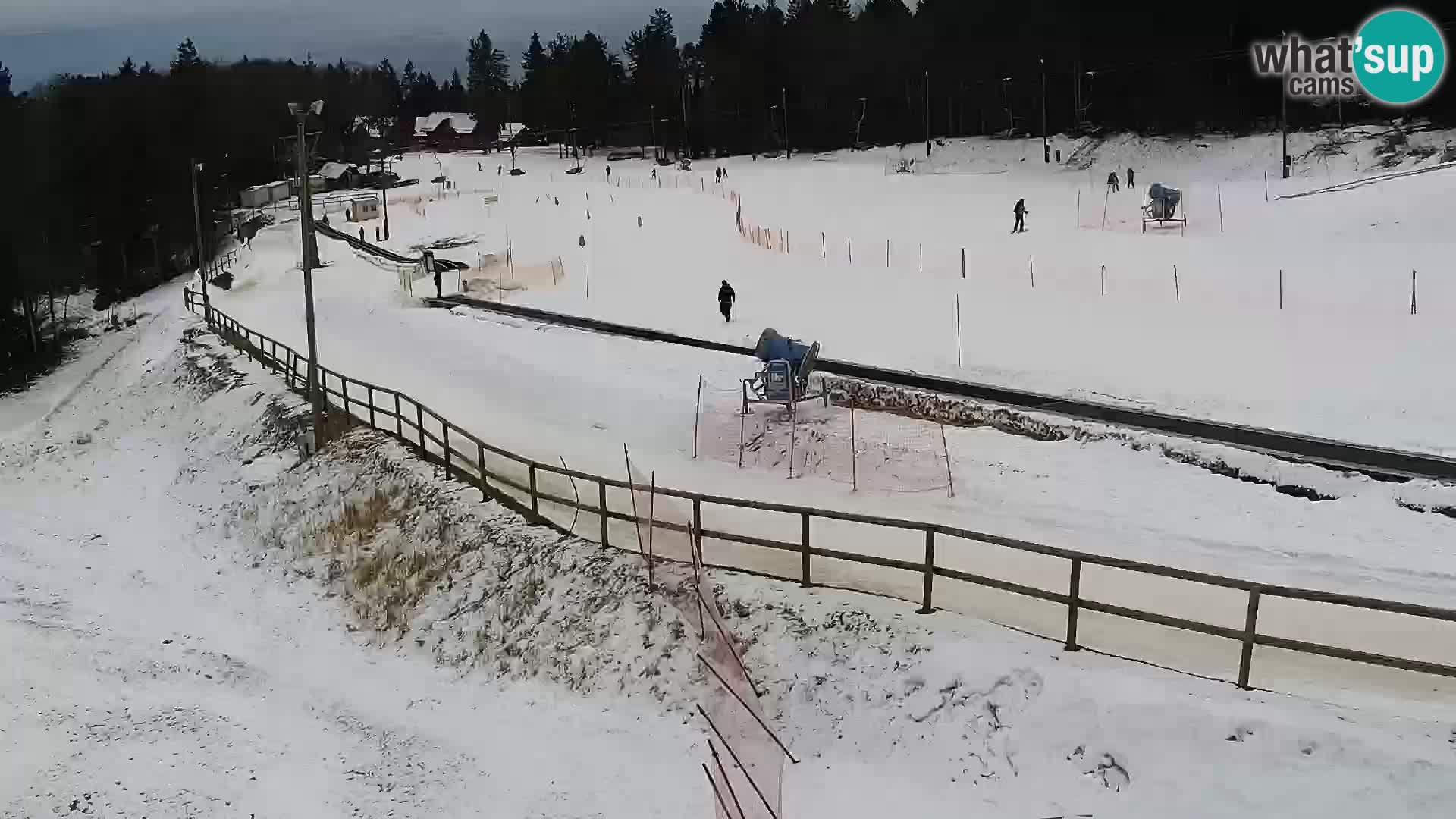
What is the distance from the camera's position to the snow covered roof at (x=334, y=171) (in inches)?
4306

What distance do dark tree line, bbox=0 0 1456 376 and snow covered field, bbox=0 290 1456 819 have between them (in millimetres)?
37394

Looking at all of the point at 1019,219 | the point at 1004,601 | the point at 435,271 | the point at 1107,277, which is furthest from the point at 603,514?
the point at 1019,219

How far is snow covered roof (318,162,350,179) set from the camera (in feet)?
359

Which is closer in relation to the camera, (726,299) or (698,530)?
(698,530)

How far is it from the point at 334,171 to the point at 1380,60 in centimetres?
8997

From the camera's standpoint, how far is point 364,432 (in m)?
25.8

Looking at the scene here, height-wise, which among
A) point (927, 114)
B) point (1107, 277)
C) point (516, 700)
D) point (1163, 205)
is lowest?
point (516, 700)

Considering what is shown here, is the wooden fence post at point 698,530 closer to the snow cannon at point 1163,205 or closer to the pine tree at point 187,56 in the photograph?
the snow cannon at point 1163,205

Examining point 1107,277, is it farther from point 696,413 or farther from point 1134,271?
point 696,413

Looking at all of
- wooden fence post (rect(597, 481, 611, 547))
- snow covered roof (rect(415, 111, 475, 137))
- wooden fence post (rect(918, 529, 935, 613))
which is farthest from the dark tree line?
wooden fence post (rect(918, 529, 935, 613))

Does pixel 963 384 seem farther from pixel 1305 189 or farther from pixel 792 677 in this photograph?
pixel 1305 189

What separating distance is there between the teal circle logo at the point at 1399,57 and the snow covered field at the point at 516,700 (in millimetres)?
67144

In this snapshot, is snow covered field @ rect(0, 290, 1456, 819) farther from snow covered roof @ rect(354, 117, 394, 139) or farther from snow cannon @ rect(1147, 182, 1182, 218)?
snow covered roof @ rect(354, 117, 394, 139)

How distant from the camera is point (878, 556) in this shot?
15.8m
